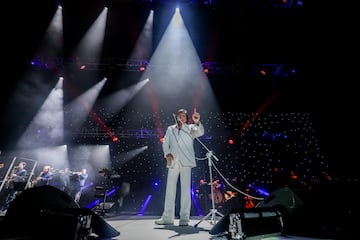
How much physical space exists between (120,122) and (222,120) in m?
4.42

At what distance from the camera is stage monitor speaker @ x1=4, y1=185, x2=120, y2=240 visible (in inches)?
67.4

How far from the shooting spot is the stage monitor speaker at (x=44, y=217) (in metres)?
1.71

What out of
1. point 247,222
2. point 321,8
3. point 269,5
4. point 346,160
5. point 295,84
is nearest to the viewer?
point 247,222

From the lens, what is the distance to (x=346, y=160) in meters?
6.38

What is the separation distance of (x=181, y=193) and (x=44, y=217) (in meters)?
1.92

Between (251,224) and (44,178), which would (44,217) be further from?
(44,178)

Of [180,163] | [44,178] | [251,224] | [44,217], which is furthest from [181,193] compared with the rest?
[44,178]

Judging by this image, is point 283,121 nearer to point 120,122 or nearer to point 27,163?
point 120,122

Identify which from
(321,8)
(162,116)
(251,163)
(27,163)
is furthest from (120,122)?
(321,8)

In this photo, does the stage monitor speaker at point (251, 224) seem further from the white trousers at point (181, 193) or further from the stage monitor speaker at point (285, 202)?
the white trousers at point (181, 193)

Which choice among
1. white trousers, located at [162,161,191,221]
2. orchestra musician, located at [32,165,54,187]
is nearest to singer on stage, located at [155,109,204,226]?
white trousers, located at [162,161,191,221]

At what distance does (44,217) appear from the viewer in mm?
1771

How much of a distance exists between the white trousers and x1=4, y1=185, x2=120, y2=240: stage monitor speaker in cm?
155

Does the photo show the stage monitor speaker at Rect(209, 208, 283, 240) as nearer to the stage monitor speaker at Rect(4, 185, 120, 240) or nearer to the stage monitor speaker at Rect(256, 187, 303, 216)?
the stage monitor speaker at Rect(256, 187, 303, 216)
